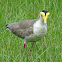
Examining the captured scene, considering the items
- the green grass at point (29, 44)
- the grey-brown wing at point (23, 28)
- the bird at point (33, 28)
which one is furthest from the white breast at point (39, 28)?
the green grass at point (29, 44)

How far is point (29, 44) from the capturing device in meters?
7.12

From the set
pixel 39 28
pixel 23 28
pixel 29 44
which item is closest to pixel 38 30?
pixel 39 28

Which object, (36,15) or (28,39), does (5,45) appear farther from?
(36,15)

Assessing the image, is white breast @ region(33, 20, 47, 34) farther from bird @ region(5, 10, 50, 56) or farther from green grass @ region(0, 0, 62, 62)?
green grass @ region(0, 0, 62, 62)

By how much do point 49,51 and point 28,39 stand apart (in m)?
0.61

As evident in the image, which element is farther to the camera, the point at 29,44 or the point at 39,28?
the point at 29,44

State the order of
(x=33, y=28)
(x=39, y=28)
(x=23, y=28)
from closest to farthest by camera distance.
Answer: (x=39, y=28) < (x=33, y=28) < (x=23, y=28)

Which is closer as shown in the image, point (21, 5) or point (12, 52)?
point (12, 52)

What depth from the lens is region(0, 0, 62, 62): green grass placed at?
635cm

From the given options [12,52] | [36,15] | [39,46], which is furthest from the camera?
[36,15]

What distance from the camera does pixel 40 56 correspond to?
631 centimetres

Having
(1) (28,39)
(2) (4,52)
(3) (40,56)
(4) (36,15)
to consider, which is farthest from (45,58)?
(4) (36,15)

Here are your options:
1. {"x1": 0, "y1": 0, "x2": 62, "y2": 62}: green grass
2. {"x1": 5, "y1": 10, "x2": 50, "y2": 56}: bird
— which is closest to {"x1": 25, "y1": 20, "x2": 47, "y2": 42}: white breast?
{"x1": 5, "y1": 10, "x2": 50, "y2": 56}: bird

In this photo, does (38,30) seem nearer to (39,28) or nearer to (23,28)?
(39,28)
